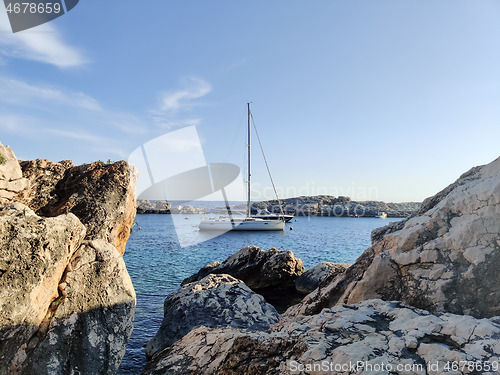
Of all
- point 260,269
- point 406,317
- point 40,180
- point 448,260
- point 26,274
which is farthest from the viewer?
point 260,269

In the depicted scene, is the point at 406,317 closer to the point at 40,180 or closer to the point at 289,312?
the point at 289,312

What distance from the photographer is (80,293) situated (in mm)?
5973

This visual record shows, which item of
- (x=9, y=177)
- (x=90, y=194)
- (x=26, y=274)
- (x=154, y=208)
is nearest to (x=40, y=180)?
(x=9, y=177)

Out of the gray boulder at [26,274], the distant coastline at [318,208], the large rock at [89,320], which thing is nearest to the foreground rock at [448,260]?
the large rock at [89,320]

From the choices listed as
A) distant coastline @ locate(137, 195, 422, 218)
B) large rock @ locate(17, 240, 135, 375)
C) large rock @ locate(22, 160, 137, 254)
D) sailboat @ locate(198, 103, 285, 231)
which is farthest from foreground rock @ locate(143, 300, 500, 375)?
distant coastline @ locate(137, 195, 422, 218)

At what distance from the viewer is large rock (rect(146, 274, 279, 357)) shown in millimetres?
9062

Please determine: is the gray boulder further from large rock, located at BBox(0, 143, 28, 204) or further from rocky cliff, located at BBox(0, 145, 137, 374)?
large rock, located at BBox(0, 143, 28, 204)

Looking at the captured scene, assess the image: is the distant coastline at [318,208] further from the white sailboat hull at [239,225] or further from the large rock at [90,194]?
the large rock at [90,194]

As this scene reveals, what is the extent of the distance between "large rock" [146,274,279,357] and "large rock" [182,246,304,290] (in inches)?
342

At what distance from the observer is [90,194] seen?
311 inches

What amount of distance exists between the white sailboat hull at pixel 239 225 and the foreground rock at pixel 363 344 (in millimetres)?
52061

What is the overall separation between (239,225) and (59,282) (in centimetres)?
5053

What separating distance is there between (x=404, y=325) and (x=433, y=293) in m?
0.96

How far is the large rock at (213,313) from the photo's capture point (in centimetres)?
906
